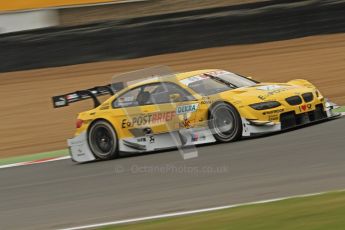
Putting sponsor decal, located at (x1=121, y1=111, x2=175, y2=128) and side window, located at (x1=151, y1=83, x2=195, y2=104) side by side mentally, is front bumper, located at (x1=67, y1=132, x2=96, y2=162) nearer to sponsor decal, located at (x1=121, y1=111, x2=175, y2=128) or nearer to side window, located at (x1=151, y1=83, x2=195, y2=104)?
sponsor decal, located at (x1=121, y1=111, x2=175, y2=128)

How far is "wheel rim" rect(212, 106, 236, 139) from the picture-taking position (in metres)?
10.0

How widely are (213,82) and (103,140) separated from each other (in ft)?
6.33

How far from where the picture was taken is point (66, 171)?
10.3 meters

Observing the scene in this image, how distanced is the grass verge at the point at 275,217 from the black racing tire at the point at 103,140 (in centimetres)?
480

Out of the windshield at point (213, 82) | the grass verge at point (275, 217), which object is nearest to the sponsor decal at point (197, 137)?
the windshield at point (213, 82)

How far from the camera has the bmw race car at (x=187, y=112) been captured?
9969 mm

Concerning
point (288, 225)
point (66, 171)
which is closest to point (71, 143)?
point (66, 171)

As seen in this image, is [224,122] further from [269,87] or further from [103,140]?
[103,140]

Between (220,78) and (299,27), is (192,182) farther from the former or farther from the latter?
(299,27)

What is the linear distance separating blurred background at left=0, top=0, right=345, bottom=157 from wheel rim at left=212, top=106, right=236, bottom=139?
723cm

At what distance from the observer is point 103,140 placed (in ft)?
36.9

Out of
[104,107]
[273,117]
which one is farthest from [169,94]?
[273,117]

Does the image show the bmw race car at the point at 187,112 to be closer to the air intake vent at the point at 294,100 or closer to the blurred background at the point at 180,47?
the air intake vent at the point at 294,100

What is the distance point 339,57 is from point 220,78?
25.5 ft
